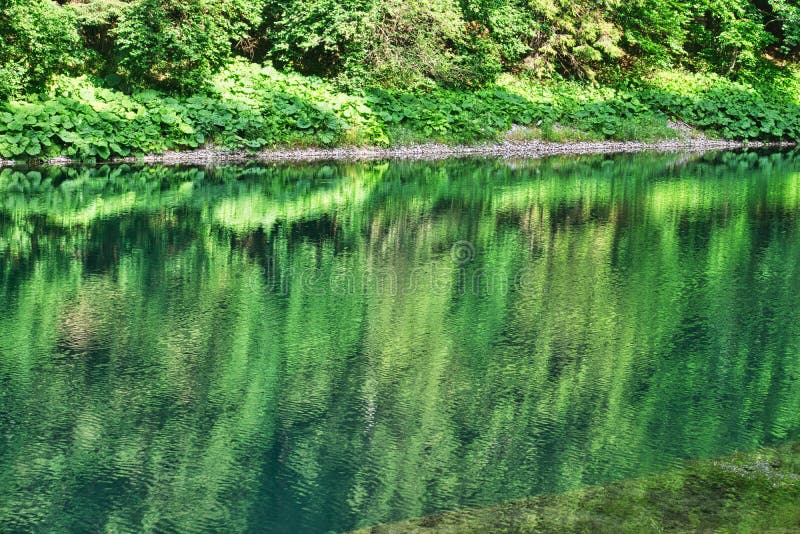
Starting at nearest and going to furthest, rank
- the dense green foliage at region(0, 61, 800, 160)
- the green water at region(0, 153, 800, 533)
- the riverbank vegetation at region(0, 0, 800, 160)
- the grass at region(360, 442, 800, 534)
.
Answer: the grass at region(360, 442, 800, 534), the green water at region(0, 153, 800, 533), the dense green foliage at region(0, 61, 800, 160), the riverbank vegetation at region(0, 0, 800, 160)

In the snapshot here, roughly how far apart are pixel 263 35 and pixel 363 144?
537 cm

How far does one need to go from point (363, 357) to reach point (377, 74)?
2241 centimetres

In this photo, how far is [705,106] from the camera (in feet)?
112

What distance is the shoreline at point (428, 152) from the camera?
24656 mm

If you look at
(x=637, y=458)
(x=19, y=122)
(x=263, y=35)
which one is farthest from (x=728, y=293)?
(x=263, y=35)

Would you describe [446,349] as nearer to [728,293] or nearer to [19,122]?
[728,293]

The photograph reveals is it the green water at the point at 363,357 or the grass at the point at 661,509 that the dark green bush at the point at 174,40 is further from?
the grass at the point at 661,509

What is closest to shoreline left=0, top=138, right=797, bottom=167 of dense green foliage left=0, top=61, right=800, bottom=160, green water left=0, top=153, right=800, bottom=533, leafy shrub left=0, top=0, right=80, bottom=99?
dense green foliage left=0, top=61, right=800, bottom=160

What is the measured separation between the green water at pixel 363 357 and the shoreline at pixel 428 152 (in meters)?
8.64

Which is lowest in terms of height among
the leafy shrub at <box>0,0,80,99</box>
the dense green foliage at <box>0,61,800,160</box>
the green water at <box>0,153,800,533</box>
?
the green water at <box>0,153,800,533</box>

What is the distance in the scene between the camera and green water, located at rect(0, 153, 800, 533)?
5.54 m

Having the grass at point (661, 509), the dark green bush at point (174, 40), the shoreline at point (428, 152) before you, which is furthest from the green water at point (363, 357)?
the dark green bush at point (174, 40)

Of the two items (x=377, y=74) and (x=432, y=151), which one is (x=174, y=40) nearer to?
(x=377, y=74)

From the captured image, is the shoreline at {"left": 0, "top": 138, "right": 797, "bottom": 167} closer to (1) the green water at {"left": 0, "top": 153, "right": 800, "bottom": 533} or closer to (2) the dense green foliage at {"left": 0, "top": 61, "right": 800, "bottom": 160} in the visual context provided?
(2) the dense green foliage at {"left": 0, "top": 61, "right": 800, "bottom": 160}
